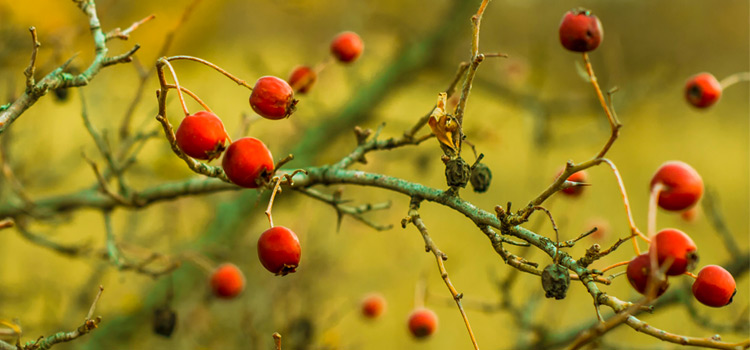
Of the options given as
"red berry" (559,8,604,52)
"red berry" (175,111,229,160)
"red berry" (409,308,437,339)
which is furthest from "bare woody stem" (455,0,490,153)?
"red berry" (409,308,437,339)

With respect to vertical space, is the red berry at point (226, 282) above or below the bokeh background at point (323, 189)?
below

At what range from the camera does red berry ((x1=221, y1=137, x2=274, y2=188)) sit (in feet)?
3.24

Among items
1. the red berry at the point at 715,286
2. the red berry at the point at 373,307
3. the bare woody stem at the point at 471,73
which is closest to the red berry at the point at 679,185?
the red berry at the point at 715,286

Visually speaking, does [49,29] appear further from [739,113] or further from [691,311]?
[739,113]

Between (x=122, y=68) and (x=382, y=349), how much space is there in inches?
147

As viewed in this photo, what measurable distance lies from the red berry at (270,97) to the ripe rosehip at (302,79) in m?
0.48

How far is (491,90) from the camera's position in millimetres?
3252

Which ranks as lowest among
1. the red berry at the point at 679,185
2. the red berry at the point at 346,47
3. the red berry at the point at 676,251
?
the red berry at the point at 676,251

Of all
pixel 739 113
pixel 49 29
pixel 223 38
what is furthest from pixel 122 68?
pixel 739 113

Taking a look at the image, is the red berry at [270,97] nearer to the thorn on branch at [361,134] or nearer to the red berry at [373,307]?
the thorn on branch at [361,134]

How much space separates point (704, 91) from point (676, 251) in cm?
88

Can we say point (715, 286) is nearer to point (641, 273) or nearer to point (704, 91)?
point (641, 273)

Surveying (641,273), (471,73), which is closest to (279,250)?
(471,73)

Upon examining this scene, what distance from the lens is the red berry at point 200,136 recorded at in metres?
0.98
